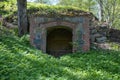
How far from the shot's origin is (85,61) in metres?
12.6

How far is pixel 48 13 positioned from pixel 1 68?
23.7ft

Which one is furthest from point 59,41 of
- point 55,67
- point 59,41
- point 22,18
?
point 55,67

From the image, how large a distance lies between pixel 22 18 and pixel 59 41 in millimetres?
2349

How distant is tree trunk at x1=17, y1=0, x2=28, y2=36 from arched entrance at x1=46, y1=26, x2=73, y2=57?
4.52 ft

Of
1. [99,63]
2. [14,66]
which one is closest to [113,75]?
[99,63]

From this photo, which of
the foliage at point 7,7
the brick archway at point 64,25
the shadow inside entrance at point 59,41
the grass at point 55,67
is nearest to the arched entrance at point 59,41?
the shadow inside entrance at point 59,41

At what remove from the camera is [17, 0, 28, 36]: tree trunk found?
16266 millimetres

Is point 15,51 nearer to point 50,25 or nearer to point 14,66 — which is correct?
point 14,66

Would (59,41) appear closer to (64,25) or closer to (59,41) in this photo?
(59,41)

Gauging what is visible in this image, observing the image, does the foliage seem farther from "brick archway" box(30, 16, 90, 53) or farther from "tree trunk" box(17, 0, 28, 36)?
"brick archway" box(30, 16, 90, 53)

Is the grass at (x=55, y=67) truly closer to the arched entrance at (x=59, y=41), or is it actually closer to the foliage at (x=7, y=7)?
the arched entrance at (x=59, y=41)

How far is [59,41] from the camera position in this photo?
16594mm

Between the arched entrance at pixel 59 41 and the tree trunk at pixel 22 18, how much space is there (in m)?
1.38

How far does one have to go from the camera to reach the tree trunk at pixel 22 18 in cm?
1627
